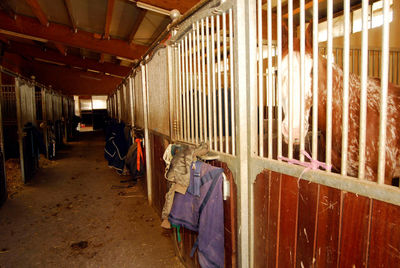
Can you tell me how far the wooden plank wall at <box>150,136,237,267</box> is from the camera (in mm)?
1301

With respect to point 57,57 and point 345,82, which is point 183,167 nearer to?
point 345,82

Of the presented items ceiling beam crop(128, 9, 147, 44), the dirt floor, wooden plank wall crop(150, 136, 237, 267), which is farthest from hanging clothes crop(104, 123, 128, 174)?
ceiling beam crop(128, 9, 147, 44)

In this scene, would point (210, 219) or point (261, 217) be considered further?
point (210, 219)

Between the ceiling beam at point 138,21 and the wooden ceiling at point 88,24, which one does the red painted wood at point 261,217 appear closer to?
the wooden ceiling at point 88,24

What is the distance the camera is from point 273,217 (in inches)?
41.7

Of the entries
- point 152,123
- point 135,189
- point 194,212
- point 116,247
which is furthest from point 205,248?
point 135,189

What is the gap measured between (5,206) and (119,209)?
153 centimetres

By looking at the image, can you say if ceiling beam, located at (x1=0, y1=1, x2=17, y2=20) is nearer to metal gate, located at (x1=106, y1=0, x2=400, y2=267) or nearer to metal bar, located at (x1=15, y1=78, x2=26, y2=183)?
metal bar, located at (x1=15, y1=78, x2=26, y2=183)

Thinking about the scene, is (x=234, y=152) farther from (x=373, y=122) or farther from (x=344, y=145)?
(x=373, y=122)

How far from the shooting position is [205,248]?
1254 millimetres

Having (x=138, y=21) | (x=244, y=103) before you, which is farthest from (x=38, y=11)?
(x=244, y=103)

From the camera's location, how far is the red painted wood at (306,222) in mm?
876

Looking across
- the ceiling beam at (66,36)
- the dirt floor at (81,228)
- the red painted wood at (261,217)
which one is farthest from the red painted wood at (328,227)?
the ceiling beam at (66,36)

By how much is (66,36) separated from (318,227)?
6612mm
